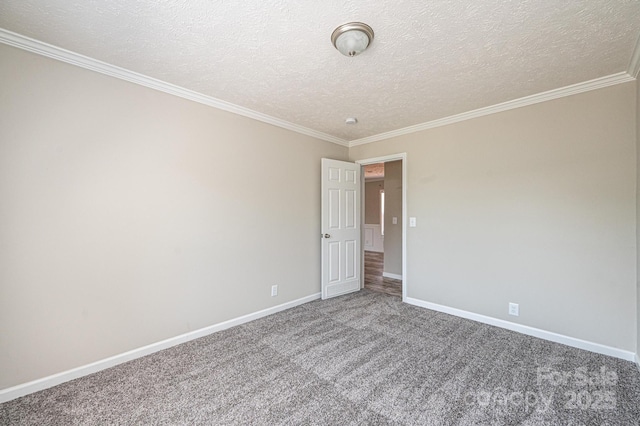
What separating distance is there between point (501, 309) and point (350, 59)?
3.00 m

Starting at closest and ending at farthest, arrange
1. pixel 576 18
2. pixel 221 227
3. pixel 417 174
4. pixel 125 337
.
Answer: pixel 576 18 < pixel 125 337 < pixel 221 227 < pixel 417 174

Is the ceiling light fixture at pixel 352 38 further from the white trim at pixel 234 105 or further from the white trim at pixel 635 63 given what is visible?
the white trim at pixel 635 63

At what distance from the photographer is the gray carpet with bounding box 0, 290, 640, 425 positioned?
5.63 ft

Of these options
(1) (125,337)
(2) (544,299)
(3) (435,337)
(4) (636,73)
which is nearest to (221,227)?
(1) (125,337)

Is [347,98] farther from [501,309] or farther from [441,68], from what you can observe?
[501,309]

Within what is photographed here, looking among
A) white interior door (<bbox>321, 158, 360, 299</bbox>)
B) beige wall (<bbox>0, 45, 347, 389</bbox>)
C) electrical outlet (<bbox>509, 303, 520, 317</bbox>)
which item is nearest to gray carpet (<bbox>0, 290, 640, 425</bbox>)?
electrical outlet (<bbox>509, 303, 520, 317</bbox>)

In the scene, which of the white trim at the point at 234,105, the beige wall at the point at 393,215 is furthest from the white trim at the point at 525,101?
the beige wall at the point at 393,215

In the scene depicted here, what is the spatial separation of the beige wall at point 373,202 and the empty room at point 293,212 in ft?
17.6

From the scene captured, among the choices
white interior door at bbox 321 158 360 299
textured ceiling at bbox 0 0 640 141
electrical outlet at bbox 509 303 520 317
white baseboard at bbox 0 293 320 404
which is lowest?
white baseboard at bbox 0 293 320 404

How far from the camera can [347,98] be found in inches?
111

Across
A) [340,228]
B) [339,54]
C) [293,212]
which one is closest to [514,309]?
[340,228]

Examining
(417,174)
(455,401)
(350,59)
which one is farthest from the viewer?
(417,174)

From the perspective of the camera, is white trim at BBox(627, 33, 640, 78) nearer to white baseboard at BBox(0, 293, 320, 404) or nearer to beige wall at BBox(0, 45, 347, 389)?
beige wall at BBox(0, 45, 347, 389)

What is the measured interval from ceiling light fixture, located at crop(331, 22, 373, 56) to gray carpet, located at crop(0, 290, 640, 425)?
2.41 m
